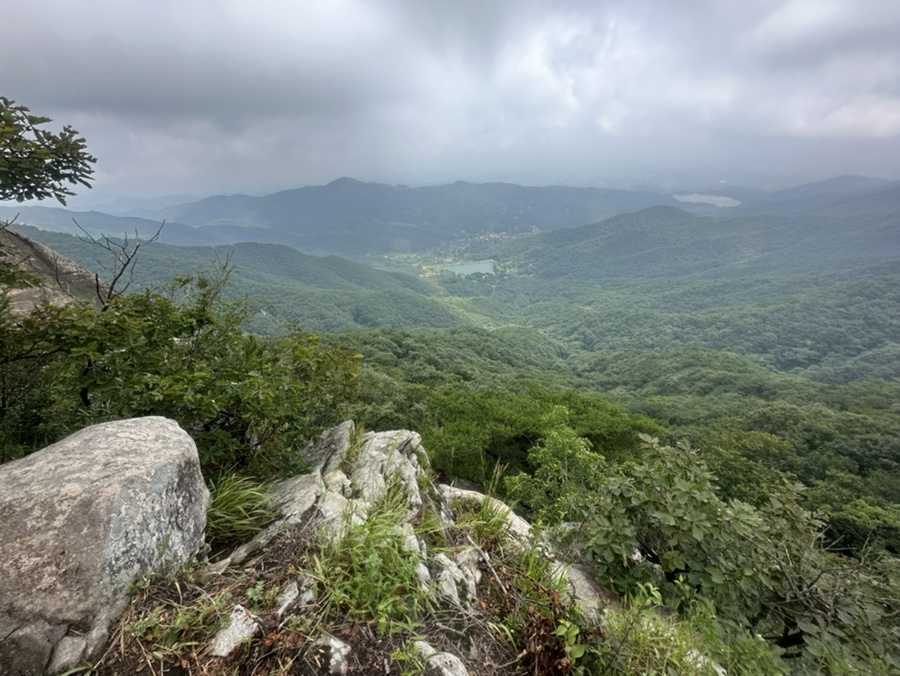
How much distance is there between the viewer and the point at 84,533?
2475 mm

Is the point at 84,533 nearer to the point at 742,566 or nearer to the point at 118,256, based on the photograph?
the point at 118,256

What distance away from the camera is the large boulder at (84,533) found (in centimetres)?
221

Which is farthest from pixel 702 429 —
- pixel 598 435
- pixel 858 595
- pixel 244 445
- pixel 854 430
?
pixel 244 445

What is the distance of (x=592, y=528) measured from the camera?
14.2 feet

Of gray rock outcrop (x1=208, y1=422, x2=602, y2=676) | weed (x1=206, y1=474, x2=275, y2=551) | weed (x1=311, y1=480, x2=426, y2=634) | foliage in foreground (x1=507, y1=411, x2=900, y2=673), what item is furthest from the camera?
foliage in foreground (x1=507, y1=411, x2=900, y2=673)

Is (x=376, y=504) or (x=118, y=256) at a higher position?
(x=118, y=256)

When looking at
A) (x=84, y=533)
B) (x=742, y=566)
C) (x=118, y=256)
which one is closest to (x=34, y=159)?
(x=118, y=256)

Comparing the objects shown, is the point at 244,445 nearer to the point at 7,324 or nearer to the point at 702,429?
the point at 7,324

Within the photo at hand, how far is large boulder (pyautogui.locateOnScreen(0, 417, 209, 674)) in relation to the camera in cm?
221

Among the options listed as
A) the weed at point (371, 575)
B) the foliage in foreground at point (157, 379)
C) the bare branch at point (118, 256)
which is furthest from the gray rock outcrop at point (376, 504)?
the bare branch at point (118, 256)

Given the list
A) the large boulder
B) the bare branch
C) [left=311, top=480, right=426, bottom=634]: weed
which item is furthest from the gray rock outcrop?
the bare branch

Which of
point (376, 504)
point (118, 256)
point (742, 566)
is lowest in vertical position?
point (742, 566)

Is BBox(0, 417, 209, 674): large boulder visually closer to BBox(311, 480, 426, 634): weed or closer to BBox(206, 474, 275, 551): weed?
BBox(206, 474, 275, 551): weed

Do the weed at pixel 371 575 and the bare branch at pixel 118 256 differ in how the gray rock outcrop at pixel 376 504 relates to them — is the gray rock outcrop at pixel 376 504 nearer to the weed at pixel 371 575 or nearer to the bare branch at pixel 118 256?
the weed at pixel 371 575
